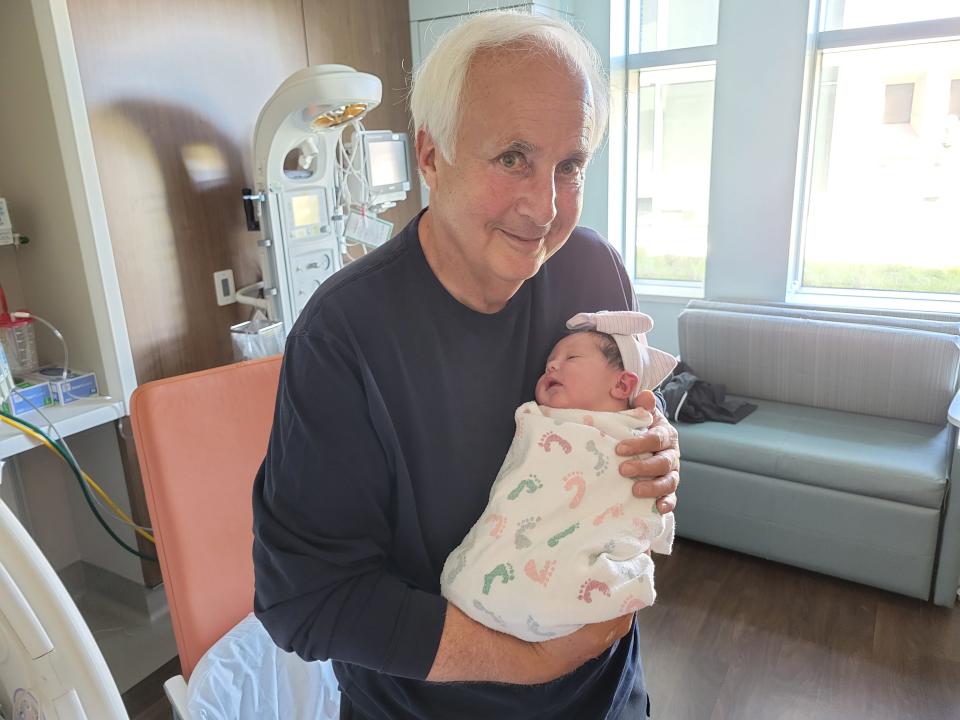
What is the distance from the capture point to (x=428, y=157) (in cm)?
84

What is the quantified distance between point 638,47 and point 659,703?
11.0ft

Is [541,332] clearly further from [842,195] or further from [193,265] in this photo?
[842,195]

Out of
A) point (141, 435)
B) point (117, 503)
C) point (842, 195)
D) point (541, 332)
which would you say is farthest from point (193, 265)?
point (842, 195)

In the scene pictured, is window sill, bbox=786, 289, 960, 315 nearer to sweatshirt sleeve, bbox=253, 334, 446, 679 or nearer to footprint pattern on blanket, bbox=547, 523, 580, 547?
footprint pattern on blanket, bbox=547, 523, 580, 547

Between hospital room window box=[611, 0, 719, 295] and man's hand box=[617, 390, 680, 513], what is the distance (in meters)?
3.11

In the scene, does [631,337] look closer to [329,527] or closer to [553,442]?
[553,442]

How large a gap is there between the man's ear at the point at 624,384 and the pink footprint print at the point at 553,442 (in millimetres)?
172

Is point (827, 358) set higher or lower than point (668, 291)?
lower

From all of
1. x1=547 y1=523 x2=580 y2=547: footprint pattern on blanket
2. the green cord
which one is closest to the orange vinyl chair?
x1=547 y1=523 x2=580 y2=547: footprint pattern on blanket

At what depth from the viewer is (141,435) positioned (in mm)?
1073

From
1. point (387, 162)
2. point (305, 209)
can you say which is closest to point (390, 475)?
point (305, 209)

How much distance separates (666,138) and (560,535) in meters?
3.58

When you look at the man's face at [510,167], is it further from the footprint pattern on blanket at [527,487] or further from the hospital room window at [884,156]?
the hospital room window at [884,156]

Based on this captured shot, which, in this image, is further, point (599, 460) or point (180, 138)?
point (180, 138)
